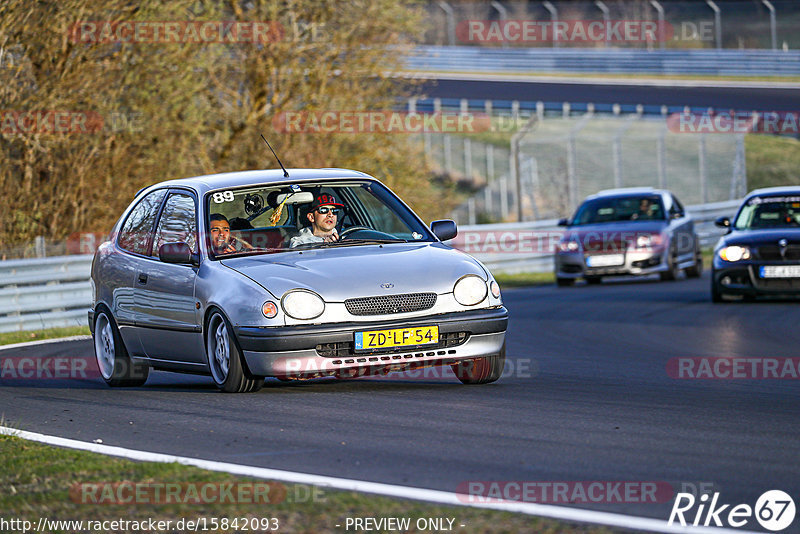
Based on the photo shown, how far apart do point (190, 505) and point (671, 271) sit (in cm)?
1795

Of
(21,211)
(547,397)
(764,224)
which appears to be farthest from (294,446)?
(21,211)

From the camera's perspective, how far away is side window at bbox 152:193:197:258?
10.1 m

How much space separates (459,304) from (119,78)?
1630 cm

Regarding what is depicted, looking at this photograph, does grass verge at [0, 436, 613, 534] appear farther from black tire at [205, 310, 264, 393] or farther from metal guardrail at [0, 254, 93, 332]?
metal guardrail at [0, 254, 93, 332]

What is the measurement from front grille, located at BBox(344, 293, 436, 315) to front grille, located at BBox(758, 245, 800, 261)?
30.4 feet

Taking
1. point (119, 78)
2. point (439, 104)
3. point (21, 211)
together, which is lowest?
point (439, 104)

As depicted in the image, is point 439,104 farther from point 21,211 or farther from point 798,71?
point 21,211

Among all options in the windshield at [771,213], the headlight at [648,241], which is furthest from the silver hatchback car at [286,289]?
the headlight at [648,241]

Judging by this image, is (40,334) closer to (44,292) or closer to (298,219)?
(44,292)

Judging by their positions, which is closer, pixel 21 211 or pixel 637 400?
pixel 637 400

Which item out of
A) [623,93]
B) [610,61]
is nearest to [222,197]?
[623,93]

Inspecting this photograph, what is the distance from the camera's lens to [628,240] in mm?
22812

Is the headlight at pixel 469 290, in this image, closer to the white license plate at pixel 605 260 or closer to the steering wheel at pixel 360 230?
the steering wheel at pixel 360 230

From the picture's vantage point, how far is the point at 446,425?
771 centimetres
